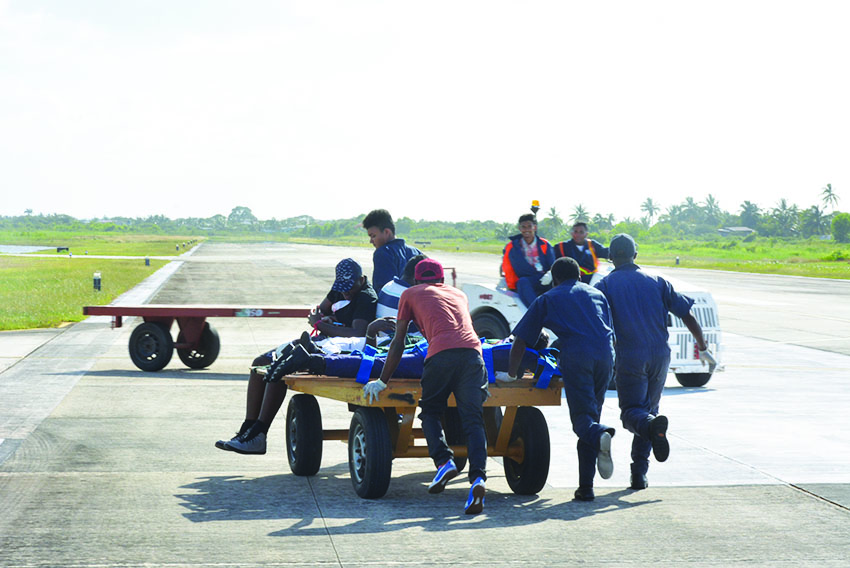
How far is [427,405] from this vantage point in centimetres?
716

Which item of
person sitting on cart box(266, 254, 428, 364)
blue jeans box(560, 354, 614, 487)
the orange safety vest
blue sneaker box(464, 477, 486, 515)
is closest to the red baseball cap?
person sitting on cart box(266, 254, 428, 364)

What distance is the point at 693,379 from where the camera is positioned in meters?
14.1

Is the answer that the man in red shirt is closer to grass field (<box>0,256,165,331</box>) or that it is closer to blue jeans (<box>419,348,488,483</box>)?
blue jeans (<box>419,348,488,483</box>)

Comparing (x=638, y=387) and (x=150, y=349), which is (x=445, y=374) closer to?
(x=638, y=387)

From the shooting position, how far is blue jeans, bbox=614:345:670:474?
26.0 feet

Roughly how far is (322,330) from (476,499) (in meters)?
2.53

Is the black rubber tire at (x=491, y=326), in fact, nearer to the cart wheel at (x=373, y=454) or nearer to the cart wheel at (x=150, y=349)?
the cart wheel at (x=150, y=349)

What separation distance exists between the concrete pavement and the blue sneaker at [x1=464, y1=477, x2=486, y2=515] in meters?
0.07

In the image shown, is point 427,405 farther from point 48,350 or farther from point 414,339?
point 48,350

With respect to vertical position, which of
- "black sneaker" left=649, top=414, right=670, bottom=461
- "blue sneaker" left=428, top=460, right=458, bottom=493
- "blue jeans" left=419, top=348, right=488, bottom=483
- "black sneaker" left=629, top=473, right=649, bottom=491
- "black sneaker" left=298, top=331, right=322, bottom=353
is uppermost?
"black sneaker" left=298, top=331, right=322, bottom=353

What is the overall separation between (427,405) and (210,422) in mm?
4428

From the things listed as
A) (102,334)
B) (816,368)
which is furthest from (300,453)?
(102,334)

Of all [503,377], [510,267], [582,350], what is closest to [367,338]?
[503,377]

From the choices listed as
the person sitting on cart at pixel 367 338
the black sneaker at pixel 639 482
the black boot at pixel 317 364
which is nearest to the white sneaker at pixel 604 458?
the black sneaker at pixel 639 482
